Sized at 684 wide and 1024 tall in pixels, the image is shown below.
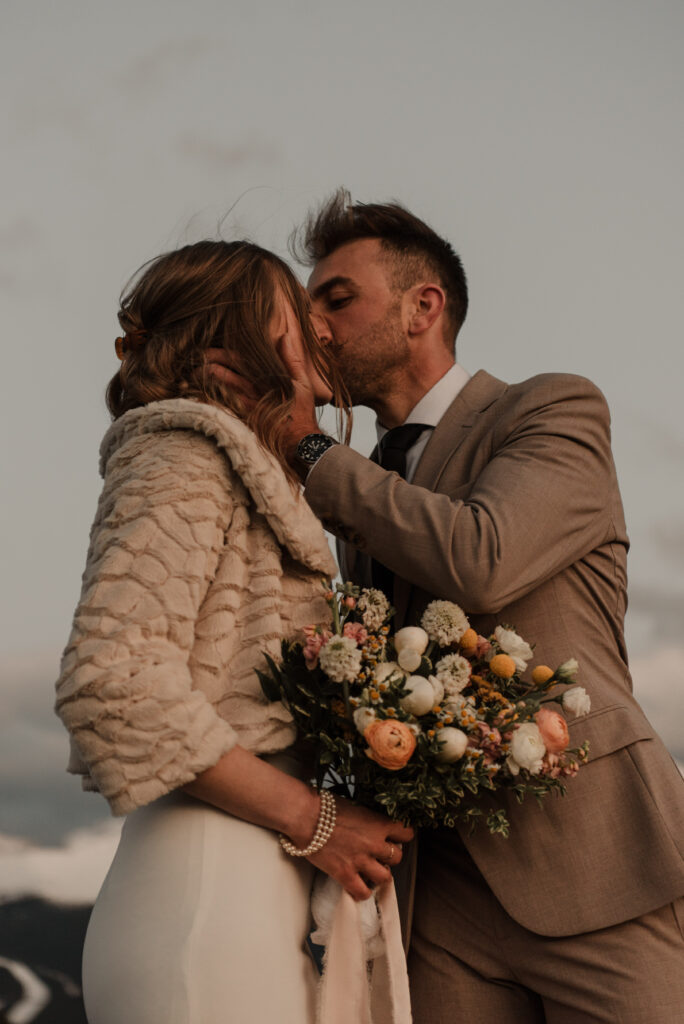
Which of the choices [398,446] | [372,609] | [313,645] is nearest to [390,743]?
[313,645]

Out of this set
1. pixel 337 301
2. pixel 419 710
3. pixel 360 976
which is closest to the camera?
pixel 419 710

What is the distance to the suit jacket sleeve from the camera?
94.7 inches

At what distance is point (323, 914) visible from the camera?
6.88ft

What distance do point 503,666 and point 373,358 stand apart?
2.03 metres

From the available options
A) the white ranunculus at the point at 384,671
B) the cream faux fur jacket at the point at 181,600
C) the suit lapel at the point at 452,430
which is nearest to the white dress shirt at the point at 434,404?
the suit lapel at the point at 452,430

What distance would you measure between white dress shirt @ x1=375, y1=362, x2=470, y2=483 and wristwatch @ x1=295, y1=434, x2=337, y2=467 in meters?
0.71

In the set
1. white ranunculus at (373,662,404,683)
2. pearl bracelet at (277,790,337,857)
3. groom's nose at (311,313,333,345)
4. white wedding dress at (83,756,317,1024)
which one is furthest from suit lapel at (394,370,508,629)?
white wedding dress at (83,756,317,1024)

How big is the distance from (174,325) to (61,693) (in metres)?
1.10

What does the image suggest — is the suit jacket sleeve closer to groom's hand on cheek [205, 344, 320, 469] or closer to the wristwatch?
the wristwatch

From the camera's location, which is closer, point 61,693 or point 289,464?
point 61,693

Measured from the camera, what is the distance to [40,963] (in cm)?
550

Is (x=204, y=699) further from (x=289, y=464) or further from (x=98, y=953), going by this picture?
(x=289, y=464)

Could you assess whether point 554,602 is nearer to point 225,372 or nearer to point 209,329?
point 225,372

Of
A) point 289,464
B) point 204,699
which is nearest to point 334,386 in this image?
point 289,464
